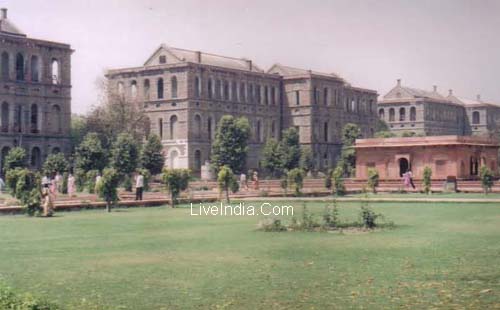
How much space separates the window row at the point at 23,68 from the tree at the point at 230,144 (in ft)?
36.9

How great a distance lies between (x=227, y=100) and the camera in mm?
60406

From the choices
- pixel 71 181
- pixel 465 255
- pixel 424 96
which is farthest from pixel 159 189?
pixel 424 96

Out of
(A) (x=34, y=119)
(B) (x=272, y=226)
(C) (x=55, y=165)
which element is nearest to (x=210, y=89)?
(A) (x=34, y=119)

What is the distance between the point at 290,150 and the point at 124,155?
50.2 feet

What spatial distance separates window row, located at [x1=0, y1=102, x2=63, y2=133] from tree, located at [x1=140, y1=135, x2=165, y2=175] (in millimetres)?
6653

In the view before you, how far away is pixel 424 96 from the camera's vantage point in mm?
79562

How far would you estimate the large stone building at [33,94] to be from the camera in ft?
149

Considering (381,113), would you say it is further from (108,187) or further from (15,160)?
(108,187)

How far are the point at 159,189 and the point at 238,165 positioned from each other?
16.7 meters

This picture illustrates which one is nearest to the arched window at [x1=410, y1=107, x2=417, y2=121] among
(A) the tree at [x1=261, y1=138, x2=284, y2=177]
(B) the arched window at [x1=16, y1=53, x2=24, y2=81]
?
(A) the tree at [x1=261, y1=138, x2=284, y2=177]

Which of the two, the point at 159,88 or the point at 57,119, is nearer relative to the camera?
the point at 57,119

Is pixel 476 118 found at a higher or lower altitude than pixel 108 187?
higher

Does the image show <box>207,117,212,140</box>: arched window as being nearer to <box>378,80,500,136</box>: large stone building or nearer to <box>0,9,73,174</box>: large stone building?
<box>0,9,73,174</box>: large stone building

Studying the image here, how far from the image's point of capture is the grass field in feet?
28.4
